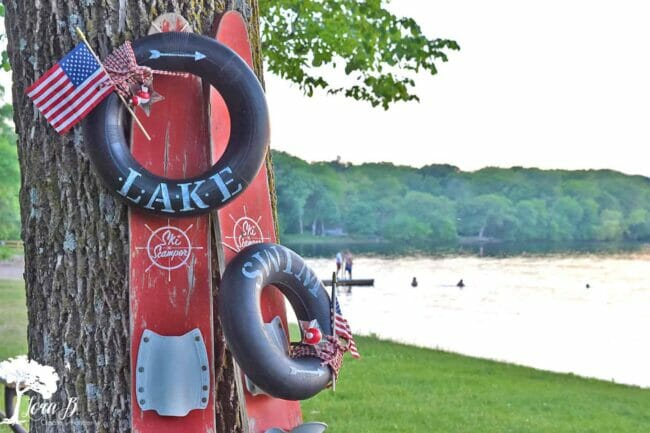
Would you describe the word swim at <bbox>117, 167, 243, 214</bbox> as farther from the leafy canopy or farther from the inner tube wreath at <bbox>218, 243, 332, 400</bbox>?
the leafy canopy

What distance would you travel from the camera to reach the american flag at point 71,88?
3.08 meters

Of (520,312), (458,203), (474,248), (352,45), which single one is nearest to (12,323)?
(352,45)

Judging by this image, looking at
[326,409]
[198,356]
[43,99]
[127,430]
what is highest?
[43,99]

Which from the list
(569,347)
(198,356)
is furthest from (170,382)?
(569,347)

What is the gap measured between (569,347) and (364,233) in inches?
2181

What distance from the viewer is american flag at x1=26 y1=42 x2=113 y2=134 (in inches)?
121

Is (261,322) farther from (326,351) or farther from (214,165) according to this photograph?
(214,165)

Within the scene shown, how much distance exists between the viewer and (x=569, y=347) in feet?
65.5

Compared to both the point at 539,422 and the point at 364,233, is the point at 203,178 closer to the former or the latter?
the point at 539,422

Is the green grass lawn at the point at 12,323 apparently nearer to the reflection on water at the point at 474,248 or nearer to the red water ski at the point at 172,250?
the red water ski at the point at 172,250

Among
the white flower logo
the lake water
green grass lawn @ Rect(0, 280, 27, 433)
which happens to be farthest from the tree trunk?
the lake water

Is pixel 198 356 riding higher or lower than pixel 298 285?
lower

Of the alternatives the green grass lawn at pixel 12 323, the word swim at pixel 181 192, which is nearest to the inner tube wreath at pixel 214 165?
the word swim at pixel 181 192

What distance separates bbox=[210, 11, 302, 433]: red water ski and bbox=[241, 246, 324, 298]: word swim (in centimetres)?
13
